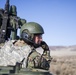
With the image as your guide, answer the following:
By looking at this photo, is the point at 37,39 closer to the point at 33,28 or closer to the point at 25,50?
the point at 33,28

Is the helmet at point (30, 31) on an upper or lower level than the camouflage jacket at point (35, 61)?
upper

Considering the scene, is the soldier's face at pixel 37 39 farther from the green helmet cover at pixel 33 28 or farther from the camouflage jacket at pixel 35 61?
the camouflage jacket at pixel 35 61

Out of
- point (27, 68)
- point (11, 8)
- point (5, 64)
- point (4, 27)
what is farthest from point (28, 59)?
point (11, 8)

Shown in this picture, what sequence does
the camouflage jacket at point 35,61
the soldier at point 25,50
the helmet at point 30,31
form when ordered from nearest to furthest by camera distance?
the camouflage jacket at point 35,61, the soldier at point 25,50, the helmet at point 30,31

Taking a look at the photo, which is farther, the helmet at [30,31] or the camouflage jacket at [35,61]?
the helmet at [30,31]

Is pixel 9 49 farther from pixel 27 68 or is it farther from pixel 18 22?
pixel 18 22

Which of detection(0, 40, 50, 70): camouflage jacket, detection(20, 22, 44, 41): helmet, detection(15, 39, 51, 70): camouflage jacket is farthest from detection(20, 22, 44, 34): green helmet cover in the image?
detection(15, 39, 51, 70): camouflage jacket

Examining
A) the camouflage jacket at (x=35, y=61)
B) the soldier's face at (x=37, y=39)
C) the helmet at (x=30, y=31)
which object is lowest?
the camouflage jacket at (x=35, y=61)

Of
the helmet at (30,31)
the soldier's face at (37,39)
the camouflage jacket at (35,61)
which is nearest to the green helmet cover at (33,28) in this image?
the helmet at (30,31)

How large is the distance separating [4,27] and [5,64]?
8.34 ft

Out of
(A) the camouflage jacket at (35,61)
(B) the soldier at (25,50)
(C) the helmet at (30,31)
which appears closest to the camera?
(A) the camouflage jacket at (35,61)

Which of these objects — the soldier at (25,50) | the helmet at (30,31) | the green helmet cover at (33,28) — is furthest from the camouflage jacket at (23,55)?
the green helmet cover at (33,28)

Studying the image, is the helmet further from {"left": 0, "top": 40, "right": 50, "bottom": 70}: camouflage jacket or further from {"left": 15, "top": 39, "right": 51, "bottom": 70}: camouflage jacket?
{"left": 15, "top": 39, "right": 51, "bottom": 70}: camouflage jacket

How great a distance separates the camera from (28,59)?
609cm
